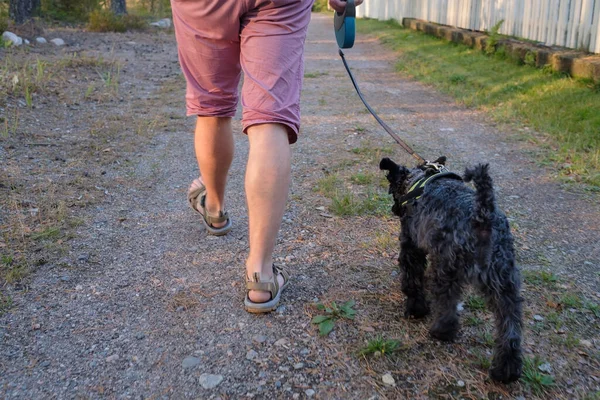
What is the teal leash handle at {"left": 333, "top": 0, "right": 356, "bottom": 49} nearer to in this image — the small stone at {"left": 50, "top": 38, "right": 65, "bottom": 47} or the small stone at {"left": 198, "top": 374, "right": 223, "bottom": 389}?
the small stone at {"left": 198, "top": 374, "right": 223, "bottom": 389}

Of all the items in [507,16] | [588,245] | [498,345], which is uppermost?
[507,16]

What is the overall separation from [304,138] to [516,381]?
3.80 metres

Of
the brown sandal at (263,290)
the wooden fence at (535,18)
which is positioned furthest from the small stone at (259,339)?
the wooden fence at (535,18)

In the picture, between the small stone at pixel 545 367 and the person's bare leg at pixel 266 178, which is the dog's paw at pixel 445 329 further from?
the person's bare leg at pixel 266 178

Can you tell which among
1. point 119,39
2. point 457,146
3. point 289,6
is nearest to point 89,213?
point 289,6

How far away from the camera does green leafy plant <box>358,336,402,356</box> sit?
2168mm

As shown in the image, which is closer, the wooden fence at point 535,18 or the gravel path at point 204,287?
the gravel path at point 204,287

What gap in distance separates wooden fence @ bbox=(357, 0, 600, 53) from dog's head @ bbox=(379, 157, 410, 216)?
570 cm

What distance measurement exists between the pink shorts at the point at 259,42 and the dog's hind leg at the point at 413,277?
738 millimetres

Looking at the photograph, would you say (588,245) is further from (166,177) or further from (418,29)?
(418,29)

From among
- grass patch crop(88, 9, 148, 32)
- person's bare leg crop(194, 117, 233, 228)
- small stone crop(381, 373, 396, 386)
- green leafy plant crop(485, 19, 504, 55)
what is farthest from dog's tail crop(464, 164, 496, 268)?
grass patch crop(88, 9, 148, 32)

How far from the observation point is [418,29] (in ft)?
49.6

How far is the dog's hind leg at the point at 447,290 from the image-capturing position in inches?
81.8

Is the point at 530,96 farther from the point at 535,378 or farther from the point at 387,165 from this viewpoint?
the point at 535,378
